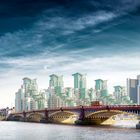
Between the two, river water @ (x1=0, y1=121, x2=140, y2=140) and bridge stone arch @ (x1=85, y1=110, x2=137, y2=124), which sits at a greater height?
bridge stone arch @ (x1=85, y1=110, x2=137, y2=124)

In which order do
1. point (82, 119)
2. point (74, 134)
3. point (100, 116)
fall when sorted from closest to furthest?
point (74, 134) → point (100, 116) → point (82, 119)

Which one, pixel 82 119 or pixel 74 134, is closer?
pixel 74 134

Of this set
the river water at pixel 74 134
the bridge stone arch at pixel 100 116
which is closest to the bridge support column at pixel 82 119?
the bridge stone arch at pixel 100 116

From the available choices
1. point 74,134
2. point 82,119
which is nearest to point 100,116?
point 82,119

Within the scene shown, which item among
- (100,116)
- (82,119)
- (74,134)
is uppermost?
(100,116)

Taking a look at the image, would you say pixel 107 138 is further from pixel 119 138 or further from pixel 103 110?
pixel 103 110

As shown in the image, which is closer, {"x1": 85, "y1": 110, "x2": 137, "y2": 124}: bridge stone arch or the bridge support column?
{"x1": 85, "y1": 110, "x2": 137, "y2": 124}: bridge stone arch

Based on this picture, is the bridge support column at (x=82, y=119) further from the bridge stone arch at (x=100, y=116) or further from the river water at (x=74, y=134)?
the river water at (x=74, y=134)

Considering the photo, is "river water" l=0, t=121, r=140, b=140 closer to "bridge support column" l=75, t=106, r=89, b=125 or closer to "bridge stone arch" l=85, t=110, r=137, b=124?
"bridge stone arch" l=85, t=110, r=137, b=124

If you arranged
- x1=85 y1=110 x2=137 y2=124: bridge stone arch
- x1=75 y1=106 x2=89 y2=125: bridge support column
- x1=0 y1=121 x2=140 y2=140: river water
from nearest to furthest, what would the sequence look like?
x1=0 y1=121 x2=140 y2=140: river water, x1=85 y1=110 x2=137 y2=124: bridge stone arch, x1=75 y1=106 x2=89 y2=125: bridge support column

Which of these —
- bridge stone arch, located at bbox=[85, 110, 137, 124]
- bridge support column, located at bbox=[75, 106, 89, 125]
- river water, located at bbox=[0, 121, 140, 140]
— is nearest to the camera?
river water, located at bbox=[0, 121, 140, 140]

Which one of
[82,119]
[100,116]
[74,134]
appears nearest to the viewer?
[74,134]

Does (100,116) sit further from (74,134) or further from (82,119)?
(74,134)

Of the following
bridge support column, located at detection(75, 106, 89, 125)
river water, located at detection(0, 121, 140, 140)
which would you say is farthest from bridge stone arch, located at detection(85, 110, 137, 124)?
river water, located at detection(0, 121, 140, 140)
